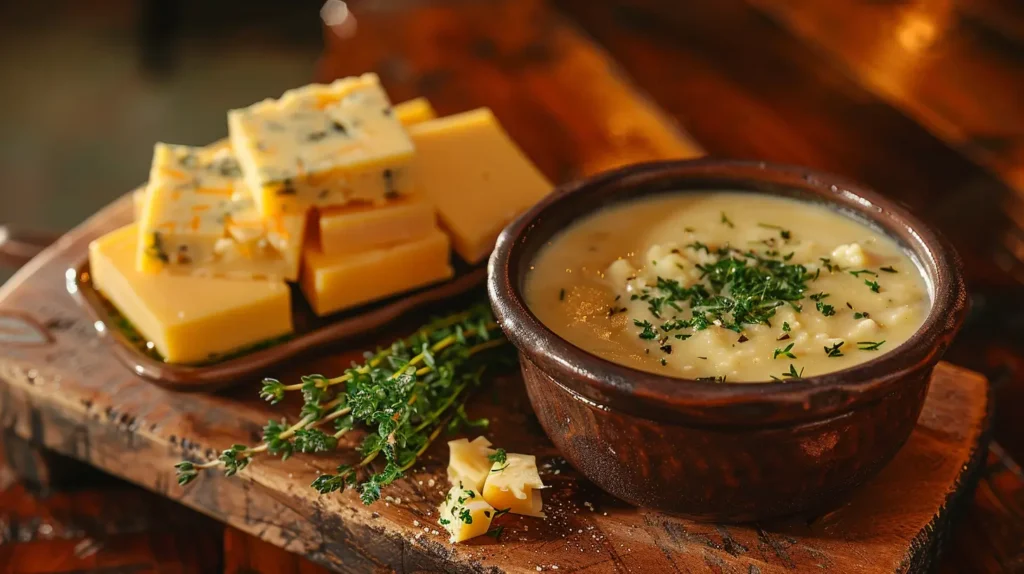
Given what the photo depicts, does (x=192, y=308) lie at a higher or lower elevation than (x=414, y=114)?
lower

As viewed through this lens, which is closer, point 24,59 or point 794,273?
point 794,273

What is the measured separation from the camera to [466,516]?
1478mm

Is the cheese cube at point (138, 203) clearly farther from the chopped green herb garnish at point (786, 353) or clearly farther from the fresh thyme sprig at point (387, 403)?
the chopped green herb garnish at point (786, 353)

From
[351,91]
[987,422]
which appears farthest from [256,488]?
[987,422]

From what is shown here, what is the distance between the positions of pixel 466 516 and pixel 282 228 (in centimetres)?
71

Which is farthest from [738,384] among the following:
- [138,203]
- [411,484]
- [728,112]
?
[728,112]

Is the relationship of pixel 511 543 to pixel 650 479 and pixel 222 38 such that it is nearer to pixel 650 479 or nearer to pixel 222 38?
pixel 650 479

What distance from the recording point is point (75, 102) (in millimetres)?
4980

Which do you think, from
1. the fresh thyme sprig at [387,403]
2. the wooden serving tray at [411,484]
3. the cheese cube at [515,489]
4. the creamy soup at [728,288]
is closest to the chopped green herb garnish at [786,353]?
the creamy soup at [728,288]

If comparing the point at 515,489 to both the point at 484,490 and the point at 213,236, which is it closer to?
the point at 484,490

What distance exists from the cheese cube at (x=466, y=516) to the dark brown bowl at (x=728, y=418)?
153mm

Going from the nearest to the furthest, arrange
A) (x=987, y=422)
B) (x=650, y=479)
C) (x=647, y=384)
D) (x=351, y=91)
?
(x=647, y=384) < (x=650, y=479) < (x=987, y=422) < (x=351, y=91)

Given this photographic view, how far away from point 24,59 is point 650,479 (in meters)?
4.89

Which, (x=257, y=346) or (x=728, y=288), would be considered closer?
(x=728, y=288)
